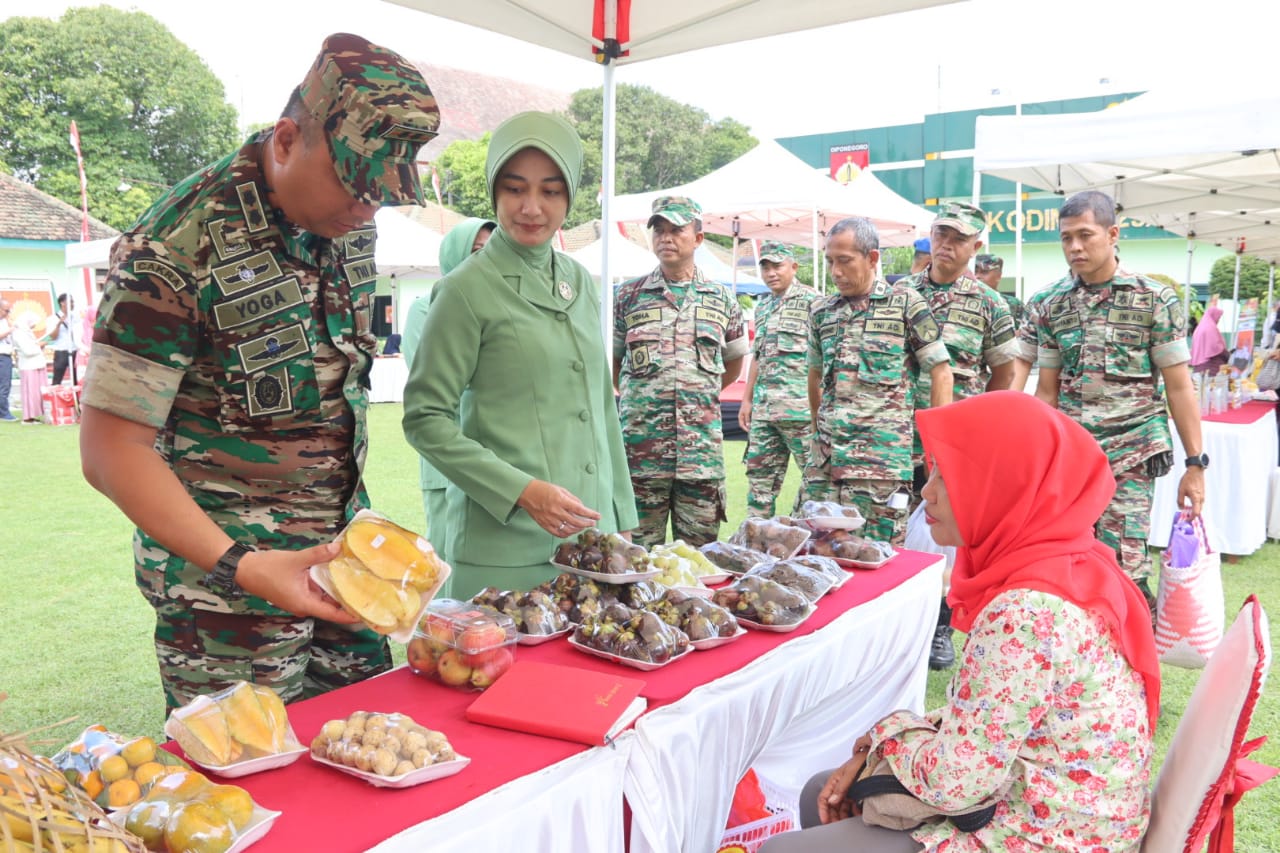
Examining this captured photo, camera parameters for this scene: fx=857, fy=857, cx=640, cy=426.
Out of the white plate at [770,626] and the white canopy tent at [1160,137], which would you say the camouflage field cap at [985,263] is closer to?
the white canopy tent at [1160,137]

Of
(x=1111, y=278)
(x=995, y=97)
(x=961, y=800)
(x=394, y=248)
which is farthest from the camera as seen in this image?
(x=995, y=97)

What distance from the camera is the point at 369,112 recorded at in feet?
4.25

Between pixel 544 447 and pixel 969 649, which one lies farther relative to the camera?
pixel 544 447

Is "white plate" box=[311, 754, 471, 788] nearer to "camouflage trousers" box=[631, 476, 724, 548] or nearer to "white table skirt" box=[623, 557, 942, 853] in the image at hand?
"white table skirt" box=[623, 557, 942, 853]

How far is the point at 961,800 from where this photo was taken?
1.49 m

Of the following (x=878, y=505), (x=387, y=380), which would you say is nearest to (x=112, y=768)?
(x=878, y=505)

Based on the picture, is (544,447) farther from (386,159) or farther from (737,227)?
(737,227)

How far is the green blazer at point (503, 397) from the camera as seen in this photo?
6.57 ft

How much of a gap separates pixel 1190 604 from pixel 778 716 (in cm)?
220

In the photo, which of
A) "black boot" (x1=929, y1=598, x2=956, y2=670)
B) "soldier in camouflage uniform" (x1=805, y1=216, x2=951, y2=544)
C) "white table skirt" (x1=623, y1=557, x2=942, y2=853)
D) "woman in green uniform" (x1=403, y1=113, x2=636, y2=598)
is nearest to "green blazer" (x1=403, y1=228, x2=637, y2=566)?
"woman in green uniform" (x1=403, y1=113, x2=636, y2=598)

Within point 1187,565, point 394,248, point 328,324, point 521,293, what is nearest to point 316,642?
point 328,324

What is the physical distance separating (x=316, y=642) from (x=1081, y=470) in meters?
1.50

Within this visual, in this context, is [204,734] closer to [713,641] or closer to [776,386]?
[713,641]

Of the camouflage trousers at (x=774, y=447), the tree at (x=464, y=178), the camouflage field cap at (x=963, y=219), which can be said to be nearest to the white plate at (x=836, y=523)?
the camouflage field cap at (x=963, y=219)
